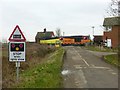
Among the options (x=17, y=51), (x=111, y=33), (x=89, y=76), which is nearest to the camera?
(x=17, y=51)

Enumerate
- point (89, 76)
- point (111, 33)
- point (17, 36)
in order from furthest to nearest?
point (111, 33) < point (89, 76) < point (17, 36)

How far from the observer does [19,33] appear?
14664 mm

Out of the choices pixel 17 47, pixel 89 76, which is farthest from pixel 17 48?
pixel 89 76

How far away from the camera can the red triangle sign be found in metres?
14.5

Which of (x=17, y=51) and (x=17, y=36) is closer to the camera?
(x=17, y=51)

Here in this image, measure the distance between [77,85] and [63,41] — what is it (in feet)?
298

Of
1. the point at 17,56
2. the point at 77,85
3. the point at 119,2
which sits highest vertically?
the point at 119,2

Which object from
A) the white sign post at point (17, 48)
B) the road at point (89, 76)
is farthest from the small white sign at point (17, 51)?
the road at point (89, 76)

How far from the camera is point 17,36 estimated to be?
577 inches

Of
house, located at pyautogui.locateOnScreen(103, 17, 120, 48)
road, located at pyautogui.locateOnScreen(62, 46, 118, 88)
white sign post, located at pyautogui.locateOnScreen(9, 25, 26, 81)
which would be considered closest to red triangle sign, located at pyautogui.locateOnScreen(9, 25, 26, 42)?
white sign post, located at pyautogui.locateOnScreen(9, 25, 26, 81)

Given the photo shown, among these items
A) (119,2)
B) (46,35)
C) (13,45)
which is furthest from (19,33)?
(46,35)

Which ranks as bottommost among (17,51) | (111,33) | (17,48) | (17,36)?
(17,51)

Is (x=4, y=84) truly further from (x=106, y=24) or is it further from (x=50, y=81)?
(x=106, y=24)

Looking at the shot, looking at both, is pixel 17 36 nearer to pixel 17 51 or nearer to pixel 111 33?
pixel 17 51
